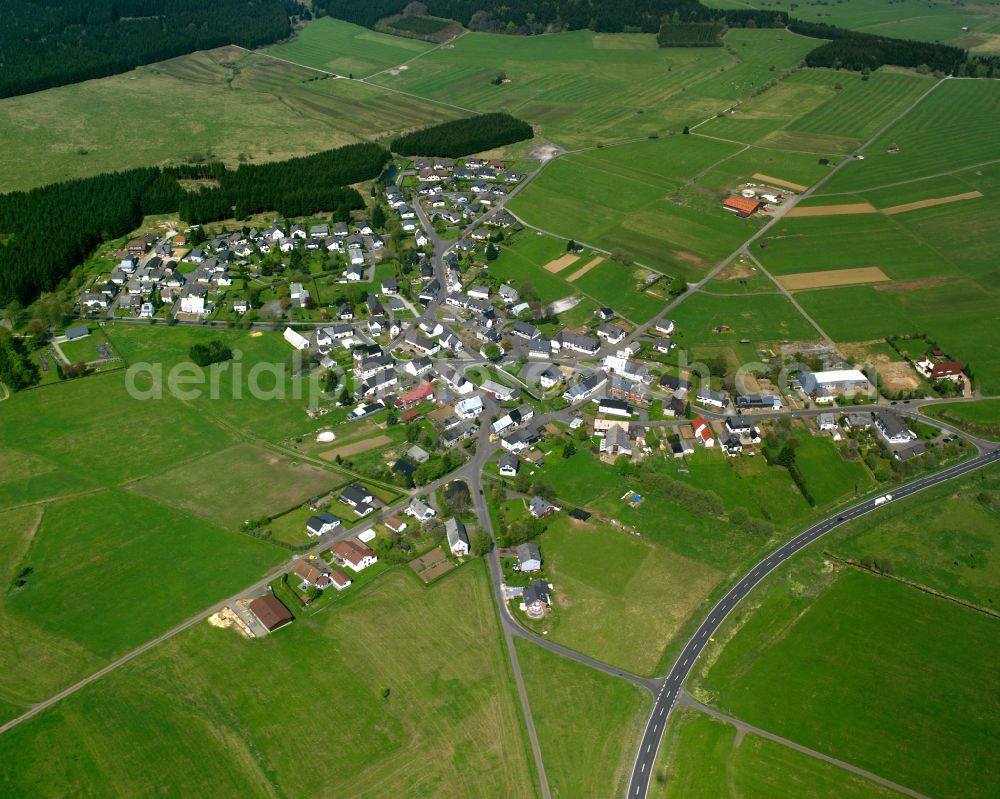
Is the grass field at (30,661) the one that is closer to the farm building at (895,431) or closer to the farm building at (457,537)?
the farm building at (457,537)

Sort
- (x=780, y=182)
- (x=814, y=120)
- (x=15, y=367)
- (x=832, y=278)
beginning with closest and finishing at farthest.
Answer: (x=15, y=367), (x=832, y=278), (x=780, y=182), (x=814, y=120)

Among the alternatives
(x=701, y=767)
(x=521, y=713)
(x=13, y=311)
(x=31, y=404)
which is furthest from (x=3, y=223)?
(x=701, y=767)

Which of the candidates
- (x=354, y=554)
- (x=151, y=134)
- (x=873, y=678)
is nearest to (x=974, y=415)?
(x=873, y=678)

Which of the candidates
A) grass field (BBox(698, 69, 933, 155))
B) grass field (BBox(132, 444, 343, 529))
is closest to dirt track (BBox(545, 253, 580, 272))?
grass field (BBox(132, 444, 343, 529))

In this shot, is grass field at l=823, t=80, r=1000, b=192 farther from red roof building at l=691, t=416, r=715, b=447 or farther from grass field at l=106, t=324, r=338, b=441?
grass field at l=106, t=324, r=338, b=441

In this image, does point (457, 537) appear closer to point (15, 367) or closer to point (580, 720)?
point (580, 720)

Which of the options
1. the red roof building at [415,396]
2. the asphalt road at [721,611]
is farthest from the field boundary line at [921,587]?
the red roof building at [415,396]
